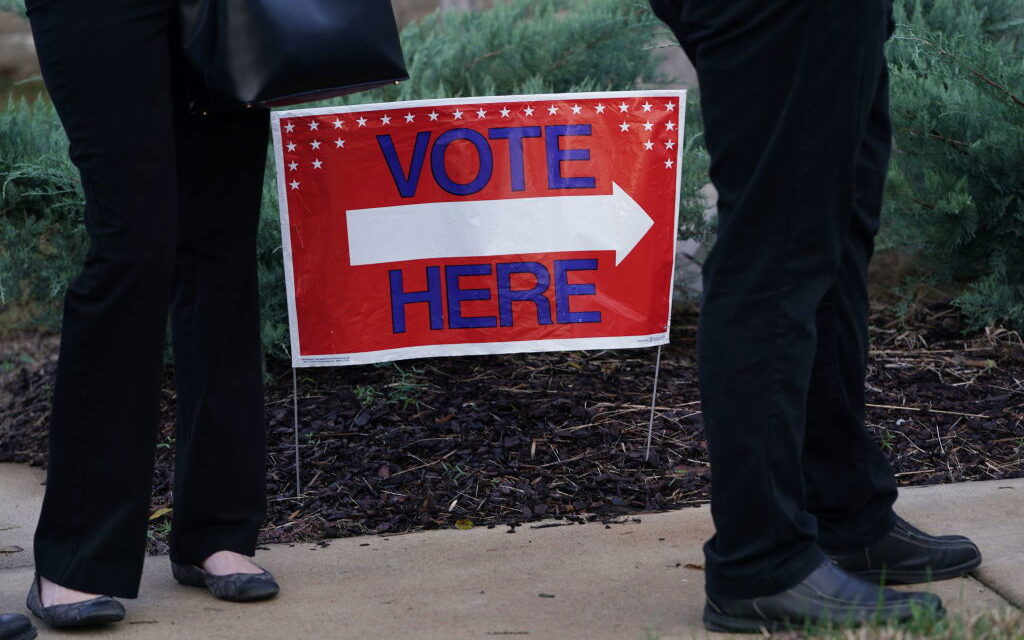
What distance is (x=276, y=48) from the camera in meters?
2.45

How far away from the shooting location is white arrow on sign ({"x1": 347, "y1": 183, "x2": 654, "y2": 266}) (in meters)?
3.56

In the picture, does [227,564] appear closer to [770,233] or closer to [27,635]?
[27,635]

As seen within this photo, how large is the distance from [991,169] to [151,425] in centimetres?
322

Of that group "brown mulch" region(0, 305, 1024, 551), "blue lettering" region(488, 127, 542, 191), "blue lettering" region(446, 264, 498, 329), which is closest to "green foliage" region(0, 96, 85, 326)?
→ "brown mulch" region(0, 305, 1024, 551)

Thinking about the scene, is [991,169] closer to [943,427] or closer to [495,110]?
[943,427]

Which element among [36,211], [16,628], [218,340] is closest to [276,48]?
[218,340]

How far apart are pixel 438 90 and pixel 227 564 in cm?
281

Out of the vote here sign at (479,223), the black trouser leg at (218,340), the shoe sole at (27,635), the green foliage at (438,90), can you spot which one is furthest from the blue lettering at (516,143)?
the shoe sole at (27,635)

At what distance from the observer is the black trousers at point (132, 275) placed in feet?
8.08

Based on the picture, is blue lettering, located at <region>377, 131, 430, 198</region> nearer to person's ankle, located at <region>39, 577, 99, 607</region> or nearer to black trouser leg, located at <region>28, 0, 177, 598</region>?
black trouser leg, located at <region>28, 0, 177, 598</region>

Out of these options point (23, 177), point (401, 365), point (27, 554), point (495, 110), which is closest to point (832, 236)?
point (495, 110)

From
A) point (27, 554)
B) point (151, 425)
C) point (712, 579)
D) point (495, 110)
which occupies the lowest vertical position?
A: point (27, 554)

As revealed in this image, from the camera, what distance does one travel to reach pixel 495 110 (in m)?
3.57

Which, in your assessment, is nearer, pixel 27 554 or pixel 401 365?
pixel 27 554
